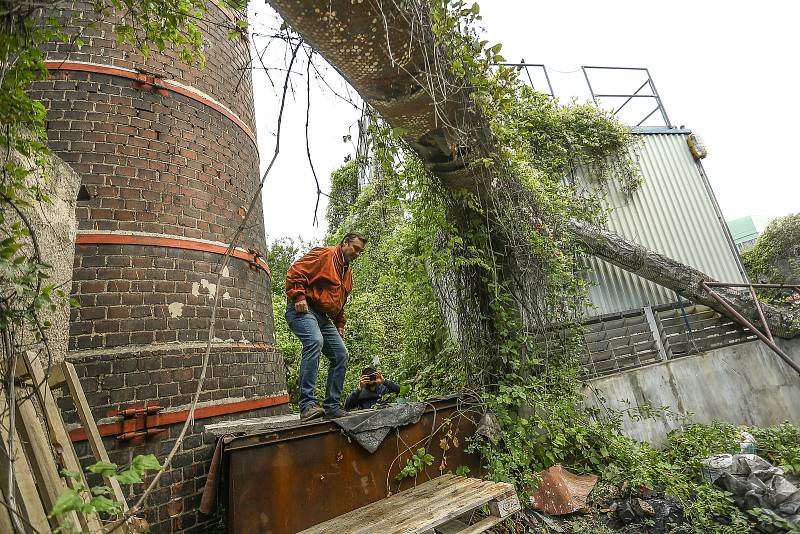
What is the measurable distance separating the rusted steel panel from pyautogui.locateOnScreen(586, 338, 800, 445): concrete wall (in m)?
3.10

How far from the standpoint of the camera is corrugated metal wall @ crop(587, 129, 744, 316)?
796 cm

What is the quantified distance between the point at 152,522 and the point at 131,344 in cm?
139

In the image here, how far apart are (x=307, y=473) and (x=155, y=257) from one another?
89.8 inches

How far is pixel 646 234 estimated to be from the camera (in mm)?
7969

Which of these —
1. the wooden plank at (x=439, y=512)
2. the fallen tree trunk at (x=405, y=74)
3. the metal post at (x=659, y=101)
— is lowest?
the wooden plank at (x=439, y=512)

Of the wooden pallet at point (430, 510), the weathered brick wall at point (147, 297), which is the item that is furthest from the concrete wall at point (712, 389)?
the weathered brick wall at point (147, 297)

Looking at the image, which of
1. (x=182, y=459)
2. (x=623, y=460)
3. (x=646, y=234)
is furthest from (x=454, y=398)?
(x=646, y=234)

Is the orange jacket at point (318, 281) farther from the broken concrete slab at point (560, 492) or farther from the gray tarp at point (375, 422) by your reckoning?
the broken concrete slab at point (560, 492)

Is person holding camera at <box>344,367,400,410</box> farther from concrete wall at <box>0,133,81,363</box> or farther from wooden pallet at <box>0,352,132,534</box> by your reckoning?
concrete wall at <box>0,133,81,363</box>

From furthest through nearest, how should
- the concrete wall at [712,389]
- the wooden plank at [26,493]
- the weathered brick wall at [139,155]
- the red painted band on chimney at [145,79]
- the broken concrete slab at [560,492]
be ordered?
the concrete wall at [712,389], the broken concrete slab at [560,492], the red painted band on chimney at [145,79], the weathered brick wall at [139,155], the wooden plank at [26,493]

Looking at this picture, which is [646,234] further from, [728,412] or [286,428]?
[286,428]

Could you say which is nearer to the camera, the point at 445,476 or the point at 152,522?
the point at 152,522

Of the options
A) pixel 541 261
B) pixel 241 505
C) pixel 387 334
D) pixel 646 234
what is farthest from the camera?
pixel 387 334

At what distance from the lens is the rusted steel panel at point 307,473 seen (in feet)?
8.42
